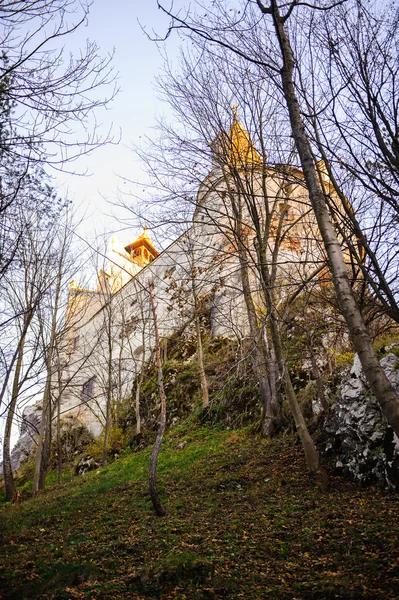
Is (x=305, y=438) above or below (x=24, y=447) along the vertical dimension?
below

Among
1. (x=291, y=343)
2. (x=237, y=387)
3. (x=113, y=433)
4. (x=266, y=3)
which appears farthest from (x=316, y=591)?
(x=113, y=433)

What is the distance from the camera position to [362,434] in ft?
20.9

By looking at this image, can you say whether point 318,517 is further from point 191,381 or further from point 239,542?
point 191,381

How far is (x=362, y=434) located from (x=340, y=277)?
378 centimetres

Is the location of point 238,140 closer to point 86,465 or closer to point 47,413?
point 47,413

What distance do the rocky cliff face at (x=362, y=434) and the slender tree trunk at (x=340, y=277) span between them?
125 inches

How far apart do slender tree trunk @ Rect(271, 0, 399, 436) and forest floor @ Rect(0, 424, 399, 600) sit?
61.5 inches

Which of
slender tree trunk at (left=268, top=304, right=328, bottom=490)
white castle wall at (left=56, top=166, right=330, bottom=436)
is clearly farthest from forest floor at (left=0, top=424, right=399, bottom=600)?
white castle wall at (left=56, top=166, right=330, bottom=436)

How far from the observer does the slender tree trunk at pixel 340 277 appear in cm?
306

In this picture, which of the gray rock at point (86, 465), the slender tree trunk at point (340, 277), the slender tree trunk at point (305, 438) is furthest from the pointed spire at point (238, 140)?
the gray rock at point (86, 465)

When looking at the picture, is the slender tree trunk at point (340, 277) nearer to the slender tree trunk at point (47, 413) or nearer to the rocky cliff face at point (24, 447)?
the slender tree trunk at point (47, 413)

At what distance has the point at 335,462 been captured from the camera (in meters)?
6.81

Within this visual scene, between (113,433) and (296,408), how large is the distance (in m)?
10.6

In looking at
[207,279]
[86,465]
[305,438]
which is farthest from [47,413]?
[305,438]
